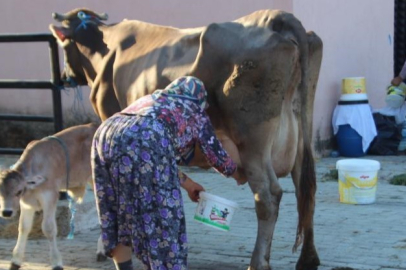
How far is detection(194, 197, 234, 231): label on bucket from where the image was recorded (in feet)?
15.5

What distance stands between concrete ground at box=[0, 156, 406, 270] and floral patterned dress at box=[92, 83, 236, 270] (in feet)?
5.40

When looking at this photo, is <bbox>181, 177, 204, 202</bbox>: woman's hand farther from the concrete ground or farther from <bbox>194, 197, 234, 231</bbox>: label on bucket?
the concrete ground

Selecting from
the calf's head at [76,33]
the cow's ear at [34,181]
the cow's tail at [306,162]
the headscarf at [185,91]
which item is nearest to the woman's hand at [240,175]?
the cow's tail at [306,162]

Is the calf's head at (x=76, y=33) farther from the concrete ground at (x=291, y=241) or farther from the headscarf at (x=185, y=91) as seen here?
the headscarf at (x=185, y=91)

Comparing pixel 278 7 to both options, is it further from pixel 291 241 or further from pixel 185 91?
pixel 185 91

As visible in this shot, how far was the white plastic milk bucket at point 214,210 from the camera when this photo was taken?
470 centimetres

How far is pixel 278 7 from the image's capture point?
1033 cm

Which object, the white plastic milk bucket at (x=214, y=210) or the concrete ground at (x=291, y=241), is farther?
the concrete ground at (x=291, y=241)

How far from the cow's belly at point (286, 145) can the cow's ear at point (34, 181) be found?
5.57 ft

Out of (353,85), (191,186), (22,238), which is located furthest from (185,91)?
(353,85)

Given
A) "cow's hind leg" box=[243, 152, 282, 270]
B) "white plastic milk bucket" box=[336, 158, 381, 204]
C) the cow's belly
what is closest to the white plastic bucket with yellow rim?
"white plastic milk bucket" box=[336, 158, 381, 204]

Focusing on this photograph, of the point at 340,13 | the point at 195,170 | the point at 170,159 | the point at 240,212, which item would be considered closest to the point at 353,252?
the point at 240,212

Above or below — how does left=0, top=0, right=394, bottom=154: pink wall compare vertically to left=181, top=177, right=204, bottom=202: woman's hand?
below

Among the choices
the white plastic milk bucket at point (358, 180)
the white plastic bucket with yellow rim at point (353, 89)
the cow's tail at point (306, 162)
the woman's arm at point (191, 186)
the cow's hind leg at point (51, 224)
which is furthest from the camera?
the white plastic bucket with yellow rim at point (353, 89)
